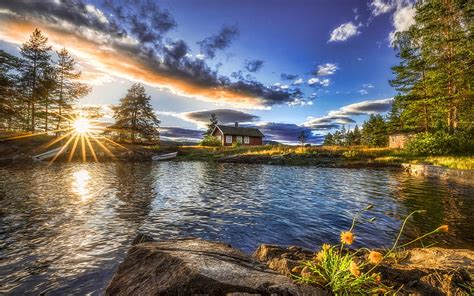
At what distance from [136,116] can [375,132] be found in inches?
2336

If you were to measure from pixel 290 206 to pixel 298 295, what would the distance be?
760 cm

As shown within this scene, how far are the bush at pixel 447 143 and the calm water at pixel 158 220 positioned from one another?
16.2 meters

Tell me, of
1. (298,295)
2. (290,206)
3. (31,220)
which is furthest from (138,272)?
(290,206)

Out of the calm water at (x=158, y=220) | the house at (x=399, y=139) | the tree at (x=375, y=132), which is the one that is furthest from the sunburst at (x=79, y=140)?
the tree at (x=375, y=132)

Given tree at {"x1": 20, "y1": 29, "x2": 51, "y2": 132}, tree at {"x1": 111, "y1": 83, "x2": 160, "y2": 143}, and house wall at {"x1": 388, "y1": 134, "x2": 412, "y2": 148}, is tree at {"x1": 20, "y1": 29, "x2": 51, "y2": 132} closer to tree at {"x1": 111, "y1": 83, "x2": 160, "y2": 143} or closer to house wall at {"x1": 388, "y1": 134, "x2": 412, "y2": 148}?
tree at {"x1": 111, "y1": 83, "x2": 160, "y2": 143}

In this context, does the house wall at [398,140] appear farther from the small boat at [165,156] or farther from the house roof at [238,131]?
the small boat at [165,156]

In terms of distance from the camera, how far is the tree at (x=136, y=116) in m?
45.8

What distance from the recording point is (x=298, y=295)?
2.22m

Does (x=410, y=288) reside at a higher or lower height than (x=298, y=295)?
lower

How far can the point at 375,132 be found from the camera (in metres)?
63.0

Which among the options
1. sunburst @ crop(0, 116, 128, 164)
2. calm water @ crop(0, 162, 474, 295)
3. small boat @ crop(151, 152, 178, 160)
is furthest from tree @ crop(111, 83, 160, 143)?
calm water @ crop(0, 162, 474, 295)

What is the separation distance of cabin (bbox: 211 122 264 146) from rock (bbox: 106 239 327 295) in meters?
56.4

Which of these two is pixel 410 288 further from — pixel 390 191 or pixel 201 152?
pixel 201 152

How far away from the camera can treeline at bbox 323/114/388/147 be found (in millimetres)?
61272
